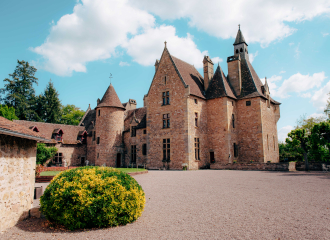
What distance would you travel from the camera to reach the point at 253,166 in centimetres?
2414

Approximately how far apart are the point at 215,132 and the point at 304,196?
1901 cm

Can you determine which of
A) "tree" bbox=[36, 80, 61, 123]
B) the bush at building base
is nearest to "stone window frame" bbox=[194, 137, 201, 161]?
the bush at building base

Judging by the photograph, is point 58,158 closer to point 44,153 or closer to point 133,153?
point 44,153

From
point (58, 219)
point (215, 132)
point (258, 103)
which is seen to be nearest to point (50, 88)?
point (215, 132)

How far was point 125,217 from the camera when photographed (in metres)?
6.36

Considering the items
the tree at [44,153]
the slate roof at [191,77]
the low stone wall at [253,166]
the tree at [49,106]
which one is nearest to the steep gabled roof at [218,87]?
the slate roof at [191,77]

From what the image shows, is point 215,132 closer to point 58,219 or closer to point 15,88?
point 58,219

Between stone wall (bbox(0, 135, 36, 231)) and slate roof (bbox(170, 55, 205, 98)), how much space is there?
21.9 meters

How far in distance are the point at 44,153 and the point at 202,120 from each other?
21.3 metres

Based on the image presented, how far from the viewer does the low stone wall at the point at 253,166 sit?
22328 mm

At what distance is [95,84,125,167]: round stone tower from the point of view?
3325cm

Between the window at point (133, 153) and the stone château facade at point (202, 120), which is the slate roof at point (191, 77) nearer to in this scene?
the stone château facade at point (202, 120)

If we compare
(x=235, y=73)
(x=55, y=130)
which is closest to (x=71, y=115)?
(x=55, y=130)

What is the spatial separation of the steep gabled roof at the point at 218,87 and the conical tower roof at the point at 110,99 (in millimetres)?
13278
